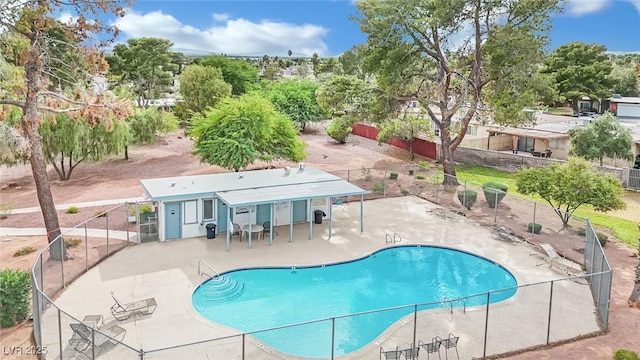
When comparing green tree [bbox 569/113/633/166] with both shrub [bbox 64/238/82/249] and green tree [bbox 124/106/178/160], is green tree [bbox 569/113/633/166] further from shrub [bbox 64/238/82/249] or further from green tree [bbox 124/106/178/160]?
shrub [bbox 64/238/82/249]

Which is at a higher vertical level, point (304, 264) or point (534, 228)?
point (534, 228)

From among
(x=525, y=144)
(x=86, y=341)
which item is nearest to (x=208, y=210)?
(x=86, y=341)

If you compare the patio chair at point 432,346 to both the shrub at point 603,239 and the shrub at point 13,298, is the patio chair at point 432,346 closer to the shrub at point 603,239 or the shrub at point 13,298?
the shrub at point 13,298

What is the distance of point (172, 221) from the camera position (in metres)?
23.3

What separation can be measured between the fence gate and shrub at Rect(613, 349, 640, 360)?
27664 millimetres

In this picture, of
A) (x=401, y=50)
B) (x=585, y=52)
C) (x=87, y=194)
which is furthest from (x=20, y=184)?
(x=585, y=52)

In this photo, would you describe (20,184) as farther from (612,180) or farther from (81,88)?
(612,180)

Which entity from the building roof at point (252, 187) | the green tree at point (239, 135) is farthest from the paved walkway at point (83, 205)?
the green tree at point (239, 135)

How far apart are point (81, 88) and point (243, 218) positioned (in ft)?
29.6

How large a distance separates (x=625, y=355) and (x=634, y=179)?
28.3 metres

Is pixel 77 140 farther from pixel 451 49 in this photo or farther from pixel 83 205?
pixel 451 49

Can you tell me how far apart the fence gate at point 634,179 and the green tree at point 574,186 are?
15459 millimetres

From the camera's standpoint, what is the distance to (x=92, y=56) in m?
19.5

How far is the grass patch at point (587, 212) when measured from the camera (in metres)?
25.5
